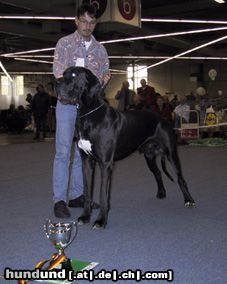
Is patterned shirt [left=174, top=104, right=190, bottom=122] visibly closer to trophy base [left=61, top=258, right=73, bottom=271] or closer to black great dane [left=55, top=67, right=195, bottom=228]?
black great dane [left=55, top=67, right=195, bottom=228]

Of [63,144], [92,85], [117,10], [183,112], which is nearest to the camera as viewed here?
[92,85]

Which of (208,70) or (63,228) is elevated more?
(208,70)

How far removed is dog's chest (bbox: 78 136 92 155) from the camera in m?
3.15

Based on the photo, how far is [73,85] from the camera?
9.84 feet

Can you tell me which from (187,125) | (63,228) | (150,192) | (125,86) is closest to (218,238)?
(63,228)

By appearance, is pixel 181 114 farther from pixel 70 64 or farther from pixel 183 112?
pixel 70 64

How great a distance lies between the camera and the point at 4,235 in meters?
2.88

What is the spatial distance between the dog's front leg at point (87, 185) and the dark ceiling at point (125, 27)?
6.21 meters

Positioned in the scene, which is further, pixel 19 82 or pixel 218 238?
pixel 19 82

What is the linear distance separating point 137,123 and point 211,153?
192 inches

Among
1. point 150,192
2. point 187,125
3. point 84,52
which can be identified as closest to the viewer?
point 84,52

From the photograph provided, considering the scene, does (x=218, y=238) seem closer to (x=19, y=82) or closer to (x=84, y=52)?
(x=84, y=52)

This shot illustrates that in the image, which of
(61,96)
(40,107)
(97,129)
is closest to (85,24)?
(61,96)

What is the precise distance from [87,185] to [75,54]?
39.0 inches
